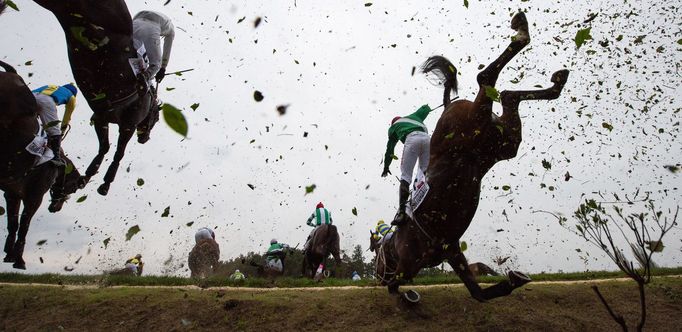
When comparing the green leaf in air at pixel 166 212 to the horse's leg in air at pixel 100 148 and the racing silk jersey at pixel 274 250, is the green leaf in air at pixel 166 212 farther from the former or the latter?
the racing silk jersey at pixel 274 250

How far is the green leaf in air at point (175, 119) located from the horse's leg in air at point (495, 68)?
12.3 feet

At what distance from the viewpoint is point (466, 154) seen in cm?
483

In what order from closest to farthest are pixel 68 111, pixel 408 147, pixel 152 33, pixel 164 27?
pixel 152 33
pixel 164 27
pixel 408 147
pixel 68 111

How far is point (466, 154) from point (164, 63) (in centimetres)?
418

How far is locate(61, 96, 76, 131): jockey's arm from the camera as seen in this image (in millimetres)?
6273

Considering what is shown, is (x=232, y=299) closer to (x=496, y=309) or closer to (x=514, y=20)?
(x=496, y=309)

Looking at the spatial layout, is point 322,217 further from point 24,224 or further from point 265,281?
point 24,224

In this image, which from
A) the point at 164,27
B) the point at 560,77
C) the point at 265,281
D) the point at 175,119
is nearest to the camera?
the point at 175,119

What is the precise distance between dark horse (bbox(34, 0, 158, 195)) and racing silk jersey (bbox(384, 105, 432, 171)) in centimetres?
331

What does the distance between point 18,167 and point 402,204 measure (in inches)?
196

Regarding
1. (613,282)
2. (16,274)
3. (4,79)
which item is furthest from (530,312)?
(16,274)

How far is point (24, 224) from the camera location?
5.98m

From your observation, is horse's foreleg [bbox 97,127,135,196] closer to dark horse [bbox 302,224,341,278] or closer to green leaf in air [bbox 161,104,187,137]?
green leaf in air [bbox 161,104,187,137]

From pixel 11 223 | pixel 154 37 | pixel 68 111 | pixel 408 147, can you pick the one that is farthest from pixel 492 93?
pixel 11 223
